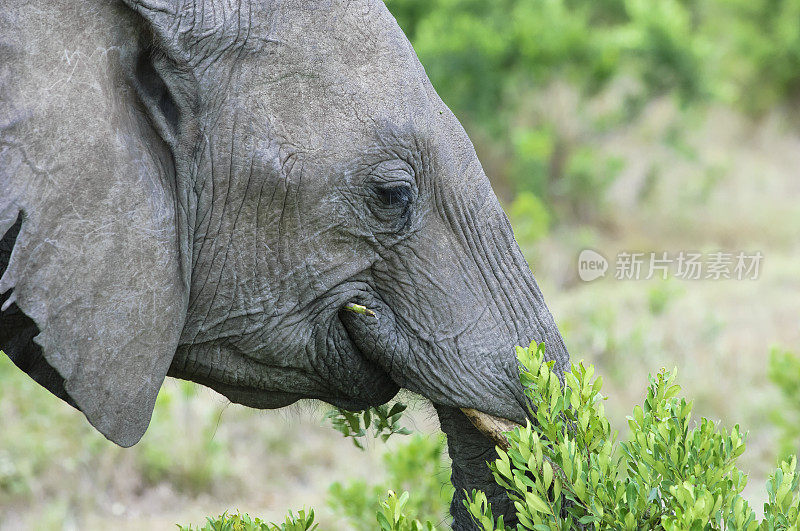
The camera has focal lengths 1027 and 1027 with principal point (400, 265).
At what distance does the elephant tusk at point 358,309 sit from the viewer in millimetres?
2139

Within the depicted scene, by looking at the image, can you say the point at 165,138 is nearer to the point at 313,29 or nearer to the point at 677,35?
the point at 313,29

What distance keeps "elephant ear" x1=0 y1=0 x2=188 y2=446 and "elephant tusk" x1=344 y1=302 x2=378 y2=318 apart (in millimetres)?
339

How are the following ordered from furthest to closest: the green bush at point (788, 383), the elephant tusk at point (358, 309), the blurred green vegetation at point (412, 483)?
the green bush at point (788, 383)
the blurred green vegetation at point (412, 483)
the elephant tusk at point (358, 309)

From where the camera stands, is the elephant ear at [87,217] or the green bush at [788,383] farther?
the green bush at [788,383]

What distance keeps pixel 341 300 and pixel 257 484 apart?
318cm

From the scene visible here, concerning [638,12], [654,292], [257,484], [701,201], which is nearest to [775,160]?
[701,201]

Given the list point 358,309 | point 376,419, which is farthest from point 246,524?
point 358,309

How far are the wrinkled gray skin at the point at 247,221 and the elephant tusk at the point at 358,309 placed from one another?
0.05ft

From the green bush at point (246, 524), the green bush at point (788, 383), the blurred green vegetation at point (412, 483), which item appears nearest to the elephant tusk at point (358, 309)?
the green bush at point (246, 524)

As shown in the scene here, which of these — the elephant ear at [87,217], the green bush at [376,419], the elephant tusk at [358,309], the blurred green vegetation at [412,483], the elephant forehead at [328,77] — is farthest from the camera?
the blurred green vegetation at [412,483]

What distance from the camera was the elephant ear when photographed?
1.81 metres

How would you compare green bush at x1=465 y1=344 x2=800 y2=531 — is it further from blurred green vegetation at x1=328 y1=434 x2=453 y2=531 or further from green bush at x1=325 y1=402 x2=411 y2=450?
blurred green vegetation at x1=328 y1=434 x2=453 y2=531

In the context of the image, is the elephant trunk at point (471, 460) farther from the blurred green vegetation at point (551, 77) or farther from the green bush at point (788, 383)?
the blurred green vegetation at point (551, 77)

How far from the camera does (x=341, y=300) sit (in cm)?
213
